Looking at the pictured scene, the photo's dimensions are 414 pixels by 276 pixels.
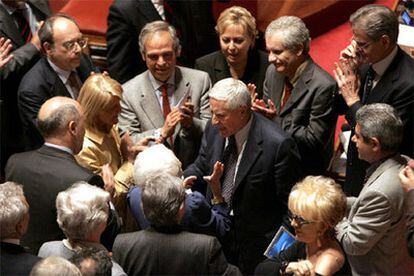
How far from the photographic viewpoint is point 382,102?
5062mm

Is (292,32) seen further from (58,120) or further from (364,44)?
(58,120)

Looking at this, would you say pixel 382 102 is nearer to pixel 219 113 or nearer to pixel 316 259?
pixel 219 113

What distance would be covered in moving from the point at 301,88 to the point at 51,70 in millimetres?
1543

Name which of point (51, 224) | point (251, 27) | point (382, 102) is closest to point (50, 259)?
point (51, 224)

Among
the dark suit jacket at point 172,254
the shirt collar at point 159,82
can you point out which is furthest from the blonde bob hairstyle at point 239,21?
the dark suit jacket at point 172,254

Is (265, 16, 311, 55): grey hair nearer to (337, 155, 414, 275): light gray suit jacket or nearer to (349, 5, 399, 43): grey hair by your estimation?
(349, 5, 399, 43): grey hair

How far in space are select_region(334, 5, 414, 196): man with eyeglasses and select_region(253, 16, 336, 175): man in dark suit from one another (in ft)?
0.55

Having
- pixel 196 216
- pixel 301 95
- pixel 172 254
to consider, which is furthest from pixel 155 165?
pixel 301 95

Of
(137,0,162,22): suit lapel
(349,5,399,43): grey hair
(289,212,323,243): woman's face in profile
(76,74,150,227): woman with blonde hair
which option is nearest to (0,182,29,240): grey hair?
(76,74,150,227): woman with blonde hair

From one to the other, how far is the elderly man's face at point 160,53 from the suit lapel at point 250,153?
3.11 ft

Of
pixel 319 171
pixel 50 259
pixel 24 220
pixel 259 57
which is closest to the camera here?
pixel 50 259

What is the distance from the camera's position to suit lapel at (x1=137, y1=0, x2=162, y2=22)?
639 centimetres

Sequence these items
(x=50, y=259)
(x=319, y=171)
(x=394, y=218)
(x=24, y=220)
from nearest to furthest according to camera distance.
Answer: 1. (x=50, y=259)
2. (x=24, y=220)
3. (x=394, y=218)
4. (x=319, y=171)

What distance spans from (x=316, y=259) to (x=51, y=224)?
1336 mm
